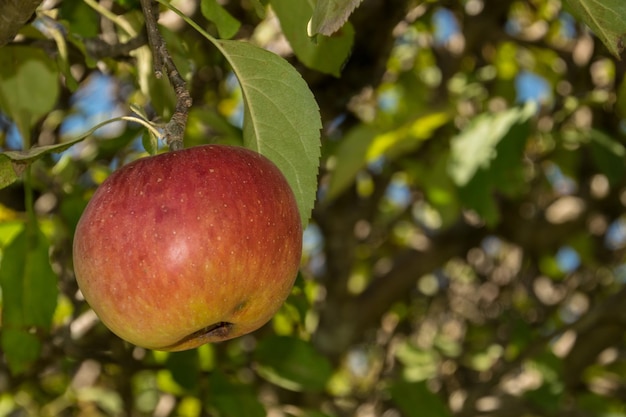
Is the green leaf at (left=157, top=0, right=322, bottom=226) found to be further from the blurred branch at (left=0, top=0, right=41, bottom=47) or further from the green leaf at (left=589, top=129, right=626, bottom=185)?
the green leaf at (left=589, top=129, right=626, bottom=185)

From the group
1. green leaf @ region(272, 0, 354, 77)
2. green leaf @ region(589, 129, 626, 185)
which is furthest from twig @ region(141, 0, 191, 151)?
green leaf @ region(589, 129, 626, 185)

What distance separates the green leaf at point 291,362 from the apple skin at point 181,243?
86cm

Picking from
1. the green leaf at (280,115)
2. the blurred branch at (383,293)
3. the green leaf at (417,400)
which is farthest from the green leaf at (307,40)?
the blurred branch at (383,293)

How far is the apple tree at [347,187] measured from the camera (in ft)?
3.26

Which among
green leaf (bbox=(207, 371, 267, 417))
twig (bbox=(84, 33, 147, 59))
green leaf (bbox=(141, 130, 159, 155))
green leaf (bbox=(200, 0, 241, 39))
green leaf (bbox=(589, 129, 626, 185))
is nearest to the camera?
green leaf (bbox=(141, 130, 159, 155))

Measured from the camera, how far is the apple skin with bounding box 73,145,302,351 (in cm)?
80

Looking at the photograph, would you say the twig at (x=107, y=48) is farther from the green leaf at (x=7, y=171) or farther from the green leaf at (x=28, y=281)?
the green leaf at (x=7, y=171)

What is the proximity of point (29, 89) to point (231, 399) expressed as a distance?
2.22ft

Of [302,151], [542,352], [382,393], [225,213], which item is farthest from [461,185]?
[225,213]

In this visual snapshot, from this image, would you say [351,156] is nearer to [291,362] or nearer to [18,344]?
[291,362]

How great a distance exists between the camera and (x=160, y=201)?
0.80 meters

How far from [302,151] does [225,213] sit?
0.20 meters

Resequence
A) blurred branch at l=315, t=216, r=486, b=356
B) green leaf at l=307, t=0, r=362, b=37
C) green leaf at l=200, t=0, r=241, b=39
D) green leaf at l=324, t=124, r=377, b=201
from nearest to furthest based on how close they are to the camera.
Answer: green leaf at l=307, t=0, r=362, b=37
green leaf at l=200, t=0, r=241, b=39
green leaf at l=324, t=124, r=377, b=201
blurred branch at l=315, t=216, r=486, b=356

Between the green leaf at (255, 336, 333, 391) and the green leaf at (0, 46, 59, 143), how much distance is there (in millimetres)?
657
